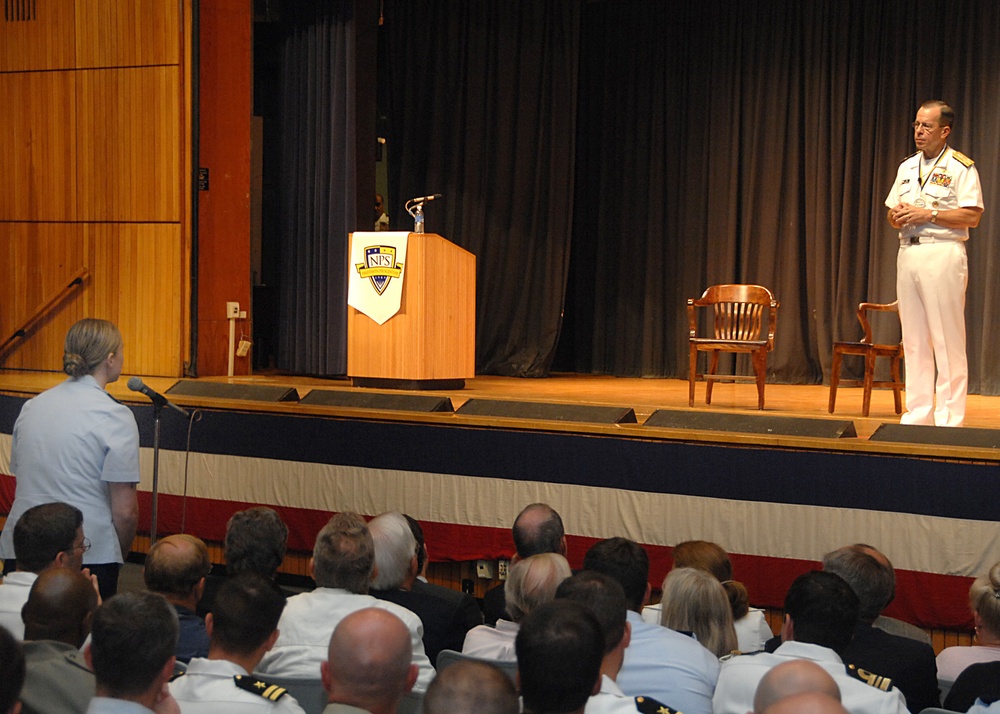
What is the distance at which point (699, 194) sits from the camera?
957 cm

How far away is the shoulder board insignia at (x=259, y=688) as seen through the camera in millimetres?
2246

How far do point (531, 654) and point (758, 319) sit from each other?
17.2ft

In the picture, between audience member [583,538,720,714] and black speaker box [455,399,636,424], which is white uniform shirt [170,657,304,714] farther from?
black speaker box [455,399,636,424]

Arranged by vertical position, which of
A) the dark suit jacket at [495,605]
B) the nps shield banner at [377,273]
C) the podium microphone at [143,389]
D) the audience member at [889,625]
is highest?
the nps shield banner at [377,273]

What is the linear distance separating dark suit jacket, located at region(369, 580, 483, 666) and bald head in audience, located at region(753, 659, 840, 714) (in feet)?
4.61

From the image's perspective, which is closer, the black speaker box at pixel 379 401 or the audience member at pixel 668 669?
the audience member at pixel 668 669

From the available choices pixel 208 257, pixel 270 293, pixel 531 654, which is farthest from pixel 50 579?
pixel 270 293

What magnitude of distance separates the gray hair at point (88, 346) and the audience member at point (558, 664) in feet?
6.41

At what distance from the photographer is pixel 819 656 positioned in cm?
255

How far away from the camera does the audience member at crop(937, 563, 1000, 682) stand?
2879 mm

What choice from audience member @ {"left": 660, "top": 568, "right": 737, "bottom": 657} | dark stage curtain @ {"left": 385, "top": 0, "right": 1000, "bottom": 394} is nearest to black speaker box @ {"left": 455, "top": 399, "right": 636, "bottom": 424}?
audience member @ {"left": 660, "top": 568, "right": 737, "bottom": 657}

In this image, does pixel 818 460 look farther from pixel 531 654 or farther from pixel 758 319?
pixel 531 654

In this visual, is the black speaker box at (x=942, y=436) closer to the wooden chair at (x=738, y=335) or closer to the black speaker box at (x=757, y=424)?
the black speaker box at (x=757, y=424)

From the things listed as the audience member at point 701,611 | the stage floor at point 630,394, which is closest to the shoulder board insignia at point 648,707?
the audience member at point 701,611
